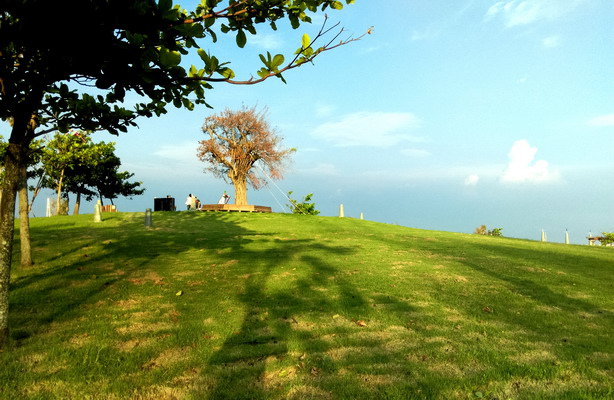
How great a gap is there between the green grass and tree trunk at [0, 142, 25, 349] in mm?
484

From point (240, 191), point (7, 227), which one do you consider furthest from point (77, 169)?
point (7, 227)

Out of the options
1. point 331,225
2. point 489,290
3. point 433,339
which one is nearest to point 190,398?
point 433,339

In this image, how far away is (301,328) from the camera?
6738mm

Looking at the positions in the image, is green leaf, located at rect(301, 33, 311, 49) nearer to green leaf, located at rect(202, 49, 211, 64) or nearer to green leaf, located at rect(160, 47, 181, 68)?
green leaf, located at rect(202, 49, 211, 64)

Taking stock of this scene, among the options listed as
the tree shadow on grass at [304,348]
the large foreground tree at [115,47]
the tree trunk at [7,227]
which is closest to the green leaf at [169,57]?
the large foreground tree at [115,47]

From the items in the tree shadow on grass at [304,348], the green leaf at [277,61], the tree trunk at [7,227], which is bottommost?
the tree shadow on grass at [304,348]

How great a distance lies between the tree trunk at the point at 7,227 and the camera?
5.64 meters

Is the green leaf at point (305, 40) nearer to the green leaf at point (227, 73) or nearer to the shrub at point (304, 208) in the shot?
the green leaf at point (227, 73)

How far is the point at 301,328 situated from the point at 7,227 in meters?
4.97

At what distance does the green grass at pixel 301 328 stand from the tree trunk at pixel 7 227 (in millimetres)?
484

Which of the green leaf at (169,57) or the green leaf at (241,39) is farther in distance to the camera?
the green leaf at (241,39)

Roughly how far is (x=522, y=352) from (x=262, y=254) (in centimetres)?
1054

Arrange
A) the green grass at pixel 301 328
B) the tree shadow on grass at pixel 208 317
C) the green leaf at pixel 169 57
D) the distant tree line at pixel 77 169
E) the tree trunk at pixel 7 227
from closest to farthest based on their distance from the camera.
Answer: the green leaf at pixel 169 57 → the green grass at pixel 301 328 → the tree shadow on grass at pixel 208 317 → the tree trunk at pixel 7 227 → the distant tree line at pixel 77 169

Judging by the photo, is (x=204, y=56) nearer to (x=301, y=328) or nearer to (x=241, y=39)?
(x=241, y=39)
